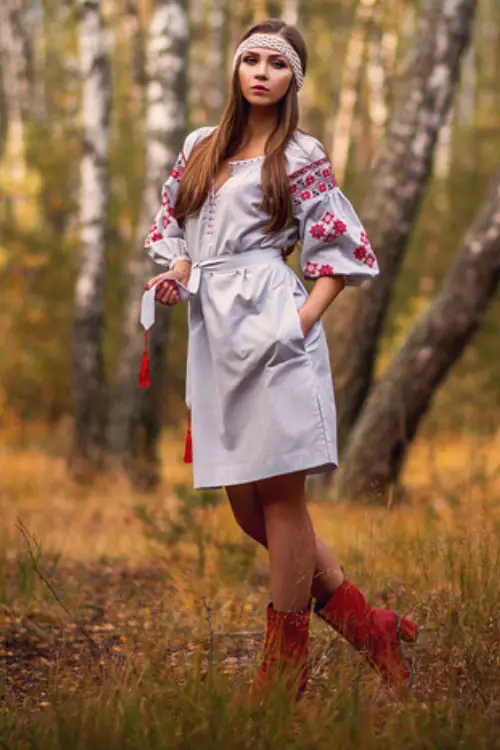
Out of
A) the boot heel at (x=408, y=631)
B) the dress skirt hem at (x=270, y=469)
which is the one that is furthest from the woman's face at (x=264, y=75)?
the boot heel at (x=408, y=631)

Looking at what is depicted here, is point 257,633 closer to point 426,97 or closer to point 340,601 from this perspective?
point 340,601

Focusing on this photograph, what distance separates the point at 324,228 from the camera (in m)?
3.65

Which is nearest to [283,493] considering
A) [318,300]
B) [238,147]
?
[318,300]

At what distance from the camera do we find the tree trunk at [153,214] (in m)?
9.71

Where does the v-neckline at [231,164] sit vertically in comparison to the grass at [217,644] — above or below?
above

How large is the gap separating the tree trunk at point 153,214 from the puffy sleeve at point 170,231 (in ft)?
18.4

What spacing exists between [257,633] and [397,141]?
14.8 ft

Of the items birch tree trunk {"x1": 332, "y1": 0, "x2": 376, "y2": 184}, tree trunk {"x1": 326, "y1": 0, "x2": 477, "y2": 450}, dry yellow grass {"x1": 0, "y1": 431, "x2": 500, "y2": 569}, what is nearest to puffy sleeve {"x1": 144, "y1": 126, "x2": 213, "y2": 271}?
dry yellow grass {"x1": 0, "y1": 431, "x2": 500, "y2": 569}

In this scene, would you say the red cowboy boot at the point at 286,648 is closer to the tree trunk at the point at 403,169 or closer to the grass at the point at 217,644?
the grass at the point at 217,644

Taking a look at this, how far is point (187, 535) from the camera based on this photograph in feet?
20.0

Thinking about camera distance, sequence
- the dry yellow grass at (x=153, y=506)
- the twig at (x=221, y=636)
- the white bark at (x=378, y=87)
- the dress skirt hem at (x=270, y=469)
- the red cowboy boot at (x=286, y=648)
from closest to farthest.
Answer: the red cowboy boot at (x=286, y=648) < the dress skirt hem at (x=270, y=469) < the twig at (x=221, y=636) < the dry yellow grass at (x=153, y=506) < the white bark at (x=378, y=87)

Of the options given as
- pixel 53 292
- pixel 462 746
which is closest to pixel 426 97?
pixel 462 746

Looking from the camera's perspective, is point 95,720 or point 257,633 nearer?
point 95,720

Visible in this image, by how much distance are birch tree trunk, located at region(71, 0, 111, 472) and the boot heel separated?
23.4ft
